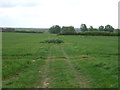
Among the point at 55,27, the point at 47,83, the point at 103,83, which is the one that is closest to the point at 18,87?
the point at 47,83

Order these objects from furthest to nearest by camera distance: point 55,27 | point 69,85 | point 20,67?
point 55,27
point 20,67
point 69,85

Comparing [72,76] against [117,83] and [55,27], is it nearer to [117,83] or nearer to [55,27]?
[117,83]

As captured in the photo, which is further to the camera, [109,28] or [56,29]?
[56,29]

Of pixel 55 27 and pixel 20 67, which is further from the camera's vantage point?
pixel 55 27

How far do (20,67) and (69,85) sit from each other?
4963 millimetres

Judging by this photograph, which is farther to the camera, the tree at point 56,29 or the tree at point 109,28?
the tree at point 56,29

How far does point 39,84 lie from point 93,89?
2284mm

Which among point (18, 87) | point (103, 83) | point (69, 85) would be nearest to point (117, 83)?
point (103, 83)

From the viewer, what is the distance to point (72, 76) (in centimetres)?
961

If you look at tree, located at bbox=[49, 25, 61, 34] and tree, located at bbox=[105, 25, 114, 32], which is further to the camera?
tree, located at bbox=[49, 25, 61, 34]

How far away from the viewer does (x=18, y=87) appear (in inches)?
300

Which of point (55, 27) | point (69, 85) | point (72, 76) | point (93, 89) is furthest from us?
point (55, 27)

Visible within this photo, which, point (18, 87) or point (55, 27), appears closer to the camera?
point (18, 87)

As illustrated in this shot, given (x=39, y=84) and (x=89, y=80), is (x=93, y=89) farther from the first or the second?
(x=39, y=84)
